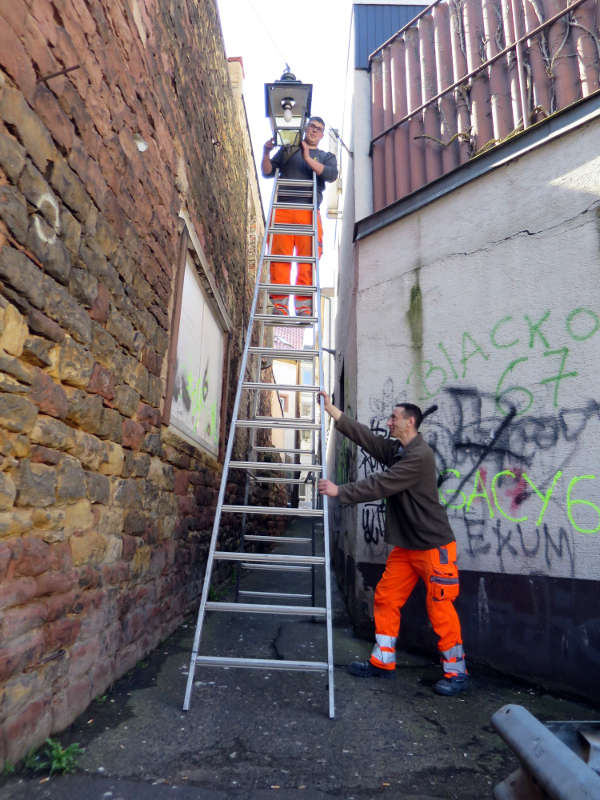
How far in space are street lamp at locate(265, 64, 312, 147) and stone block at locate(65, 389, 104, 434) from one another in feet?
12.3

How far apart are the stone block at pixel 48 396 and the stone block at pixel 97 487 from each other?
425 mm

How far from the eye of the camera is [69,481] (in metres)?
2.49

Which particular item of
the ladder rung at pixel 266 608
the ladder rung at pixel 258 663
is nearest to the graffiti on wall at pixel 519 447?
the ladder rung at pixel 266 608

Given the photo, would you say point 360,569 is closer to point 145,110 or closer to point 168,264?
point 168,264

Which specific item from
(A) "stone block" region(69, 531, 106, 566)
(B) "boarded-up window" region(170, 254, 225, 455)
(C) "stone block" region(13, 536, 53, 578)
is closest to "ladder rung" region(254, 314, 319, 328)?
(B) "boarded-up window" region(170, 254, 225, 455)

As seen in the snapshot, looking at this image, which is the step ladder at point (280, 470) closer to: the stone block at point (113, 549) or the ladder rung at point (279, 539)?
the ladder rung at point (279, 539)

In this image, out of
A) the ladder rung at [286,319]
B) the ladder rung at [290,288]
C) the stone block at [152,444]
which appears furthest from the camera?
the ladder rung at [290,288]

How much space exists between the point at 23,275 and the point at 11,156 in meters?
0.42

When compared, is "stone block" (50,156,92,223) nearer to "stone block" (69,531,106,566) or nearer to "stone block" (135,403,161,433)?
"stone block" (135,403,161,433)

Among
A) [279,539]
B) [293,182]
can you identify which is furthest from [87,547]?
[293,182]

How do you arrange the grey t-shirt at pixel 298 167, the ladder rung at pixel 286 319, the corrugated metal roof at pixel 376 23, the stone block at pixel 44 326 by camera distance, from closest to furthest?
1. the stone block at pixel 44 326
2. the ladder rung at pixel 286 319
3. the grey t-shirt at pixel 298 167
4. the corrugated metal roof at pixel 376 23

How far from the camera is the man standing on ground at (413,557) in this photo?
3.18 meters

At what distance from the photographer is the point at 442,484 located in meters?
3.84

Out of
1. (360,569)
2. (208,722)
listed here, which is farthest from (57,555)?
(360,569)
